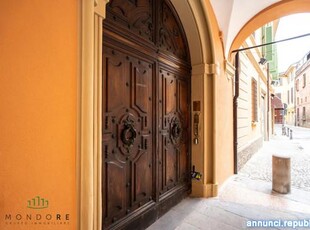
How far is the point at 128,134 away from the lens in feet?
8.15

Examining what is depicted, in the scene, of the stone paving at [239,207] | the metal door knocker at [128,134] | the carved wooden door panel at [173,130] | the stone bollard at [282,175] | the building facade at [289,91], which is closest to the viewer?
the metal door knocker at [128,134]

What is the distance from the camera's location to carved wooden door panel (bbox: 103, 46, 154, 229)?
7.29 feet

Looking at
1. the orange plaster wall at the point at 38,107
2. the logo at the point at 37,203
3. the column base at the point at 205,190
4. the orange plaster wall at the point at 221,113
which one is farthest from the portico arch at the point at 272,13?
the logo at the point at 37,203

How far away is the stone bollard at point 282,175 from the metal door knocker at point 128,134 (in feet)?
11.4

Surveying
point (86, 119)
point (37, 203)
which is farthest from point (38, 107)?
point (37, 203)

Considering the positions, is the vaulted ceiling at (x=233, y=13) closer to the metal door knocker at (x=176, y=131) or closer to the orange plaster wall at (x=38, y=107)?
the metal door knocker at (x=176, y=131)

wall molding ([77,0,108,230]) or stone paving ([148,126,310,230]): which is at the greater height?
wall molding ([77,0,108,230])

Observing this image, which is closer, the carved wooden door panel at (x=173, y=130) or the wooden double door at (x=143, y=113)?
the wooden double door at (x=143, y=113)

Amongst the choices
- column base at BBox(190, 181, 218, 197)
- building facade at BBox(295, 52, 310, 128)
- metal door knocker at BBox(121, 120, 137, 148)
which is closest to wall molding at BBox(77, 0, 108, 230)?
metal door knocker at BBox(121, 120, 137, 148)

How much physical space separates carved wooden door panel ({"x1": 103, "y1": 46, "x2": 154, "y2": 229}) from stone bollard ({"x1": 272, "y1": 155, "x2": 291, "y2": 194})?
296 centimetres

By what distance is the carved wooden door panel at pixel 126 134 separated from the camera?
2.22 meters

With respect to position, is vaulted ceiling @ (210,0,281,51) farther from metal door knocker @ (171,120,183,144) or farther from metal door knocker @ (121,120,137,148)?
metal door knocker @ (121,120,137,148)

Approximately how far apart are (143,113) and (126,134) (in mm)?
493

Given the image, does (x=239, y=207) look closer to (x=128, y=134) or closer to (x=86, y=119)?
(x=128, y=134)
